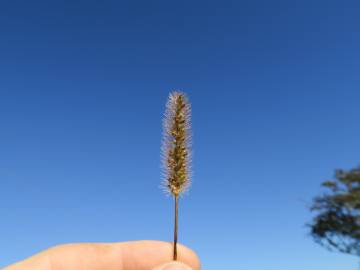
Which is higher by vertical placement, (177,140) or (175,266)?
(177,140)

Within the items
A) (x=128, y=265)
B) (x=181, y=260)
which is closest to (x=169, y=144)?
(x=181, y=260)

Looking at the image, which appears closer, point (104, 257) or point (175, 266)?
point (175, 266)

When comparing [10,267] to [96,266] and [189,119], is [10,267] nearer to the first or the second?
[96,266]

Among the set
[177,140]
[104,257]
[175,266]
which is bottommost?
[175,266]

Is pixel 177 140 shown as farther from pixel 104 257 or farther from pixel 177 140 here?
pixel 104 257

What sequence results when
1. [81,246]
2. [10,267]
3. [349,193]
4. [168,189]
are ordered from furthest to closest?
[349,193]
[81,246]
[10,267]
[168,189]

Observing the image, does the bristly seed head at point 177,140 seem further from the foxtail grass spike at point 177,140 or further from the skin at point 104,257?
the skin at point 104,257

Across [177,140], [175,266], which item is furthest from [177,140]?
[175,266]

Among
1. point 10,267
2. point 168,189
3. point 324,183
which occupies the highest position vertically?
point 324,183
